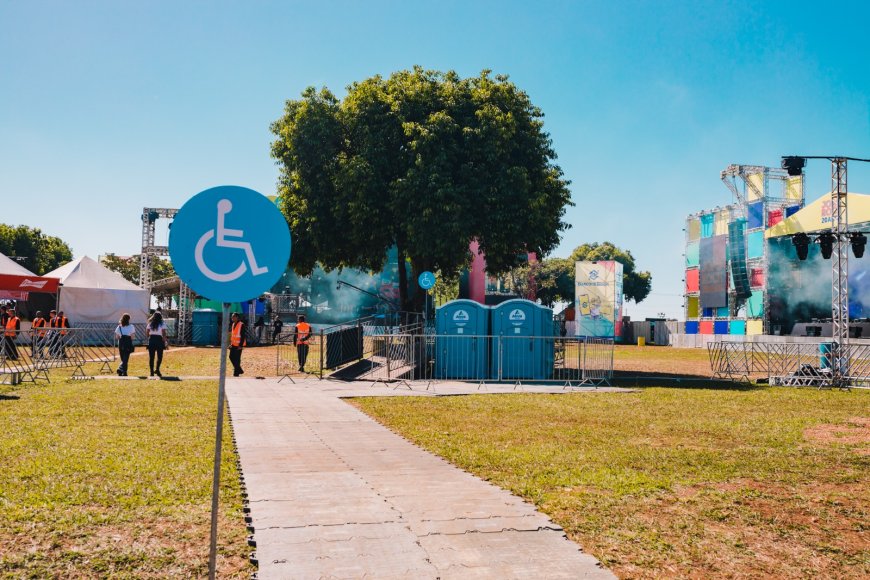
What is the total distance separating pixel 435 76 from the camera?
2359 cm

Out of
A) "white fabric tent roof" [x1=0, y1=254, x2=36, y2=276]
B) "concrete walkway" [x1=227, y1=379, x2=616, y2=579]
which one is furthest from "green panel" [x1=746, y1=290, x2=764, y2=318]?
"concrete walkway" [x1=227, y1=379, x2=616, y2=579]

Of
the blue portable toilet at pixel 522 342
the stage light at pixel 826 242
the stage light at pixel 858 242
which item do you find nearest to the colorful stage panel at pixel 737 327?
the stage light at pixel 826 242

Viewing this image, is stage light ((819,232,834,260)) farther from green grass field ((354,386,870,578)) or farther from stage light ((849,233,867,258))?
green grass field ((354,386,870,578))

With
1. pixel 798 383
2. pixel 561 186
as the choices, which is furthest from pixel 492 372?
pixel 798 383

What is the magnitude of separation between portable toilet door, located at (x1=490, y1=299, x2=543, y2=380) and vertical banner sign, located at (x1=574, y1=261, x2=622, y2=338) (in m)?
33.8

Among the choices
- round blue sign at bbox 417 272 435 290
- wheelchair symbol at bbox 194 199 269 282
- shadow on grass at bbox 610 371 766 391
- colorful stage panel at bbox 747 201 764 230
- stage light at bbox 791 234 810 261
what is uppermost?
colorful stage panel at bbox 747 201 764 230

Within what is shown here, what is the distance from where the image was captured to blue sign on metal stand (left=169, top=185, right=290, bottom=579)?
3805 millimetres

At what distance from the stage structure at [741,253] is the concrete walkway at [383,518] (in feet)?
161

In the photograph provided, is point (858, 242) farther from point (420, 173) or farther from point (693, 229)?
point (693, 229)

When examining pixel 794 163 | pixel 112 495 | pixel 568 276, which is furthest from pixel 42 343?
pixel 568 276

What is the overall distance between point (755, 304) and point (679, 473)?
5256 centimetres

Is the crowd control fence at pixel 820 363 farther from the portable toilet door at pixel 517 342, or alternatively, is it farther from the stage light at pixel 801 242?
the portable toilet door at pixel 517 342

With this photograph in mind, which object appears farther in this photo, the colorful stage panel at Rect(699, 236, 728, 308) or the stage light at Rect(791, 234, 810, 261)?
the colorful stage panel at Rect(699, 236, 728, 308)

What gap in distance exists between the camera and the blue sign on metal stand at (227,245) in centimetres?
380
